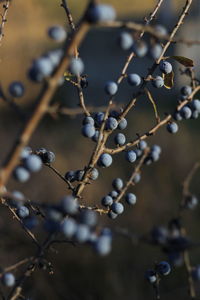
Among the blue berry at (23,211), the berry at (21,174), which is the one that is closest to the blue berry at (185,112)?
the blue berry at (23,211)

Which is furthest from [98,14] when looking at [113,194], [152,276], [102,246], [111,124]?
[152,276]

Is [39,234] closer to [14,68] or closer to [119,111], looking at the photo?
[119,111]

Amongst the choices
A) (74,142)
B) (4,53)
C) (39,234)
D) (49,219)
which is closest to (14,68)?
(4,53)

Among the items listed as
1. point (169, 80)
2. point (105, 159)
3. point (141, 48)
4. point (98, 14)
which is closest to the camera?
point (98, 14)

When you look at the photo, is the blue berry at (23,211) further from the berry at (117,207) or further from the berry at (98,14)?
the berry at (98,14)

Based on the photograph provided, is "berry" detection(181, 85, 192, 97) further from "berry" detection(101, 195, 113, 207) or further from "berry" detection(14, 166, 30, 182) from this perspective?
"berry" detection(14, 166, 30, 182)

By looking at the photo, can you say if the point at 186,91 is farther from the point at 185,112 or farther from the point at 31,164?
the point at 31,164
